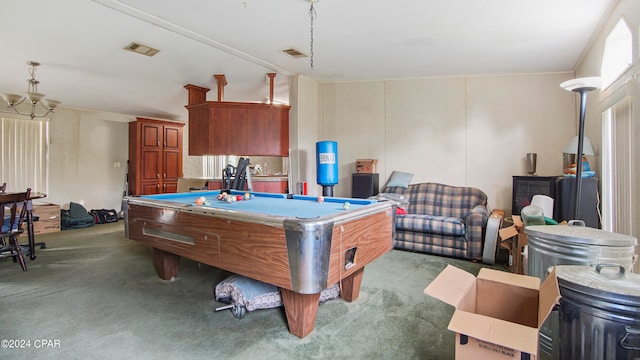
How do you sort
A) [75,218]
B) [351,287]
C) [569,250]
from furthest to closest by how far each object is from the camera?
[75,218] → [351,287] → [569,250]

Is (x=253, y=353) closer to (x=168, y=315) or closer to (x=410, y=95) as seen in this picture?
(x=168, y=315)

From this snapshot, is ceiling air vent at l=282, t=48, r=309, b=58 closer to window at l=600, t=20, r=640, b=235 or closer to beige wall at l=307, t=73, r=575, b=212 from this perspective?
beige wall at l=307, t=73, r=575, b=212

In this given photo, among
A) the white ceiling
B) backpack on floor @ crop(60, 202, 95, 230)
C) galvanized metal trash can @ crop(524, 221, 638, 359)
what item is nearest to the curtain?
the white ceiling

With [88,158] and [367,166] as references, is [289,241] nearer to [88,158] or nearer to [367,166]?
[367,166]

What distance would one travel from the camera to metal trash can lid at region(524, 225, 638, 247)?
1521 mm

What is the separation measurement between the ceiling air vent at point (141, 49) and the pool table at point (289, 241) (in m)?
2.00

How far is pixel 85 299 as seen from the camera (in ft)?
8.34

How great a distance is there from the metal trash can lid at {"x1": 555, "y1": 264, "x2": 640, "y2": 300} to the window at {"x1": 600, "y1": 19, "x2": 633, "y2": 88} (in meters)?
2.36

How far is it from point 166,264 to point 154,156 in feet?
16.2

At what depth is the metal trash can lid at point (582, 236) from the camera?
152 centimetres

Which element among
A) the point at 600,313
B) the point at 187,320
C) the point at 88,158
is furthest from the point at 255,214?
the point at 88,158

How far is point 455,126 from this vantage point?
4.71m

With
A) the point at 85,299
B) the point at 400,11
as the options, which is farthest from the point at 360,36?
the point at 85,299

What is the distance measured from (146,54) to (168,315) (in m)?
3.11
